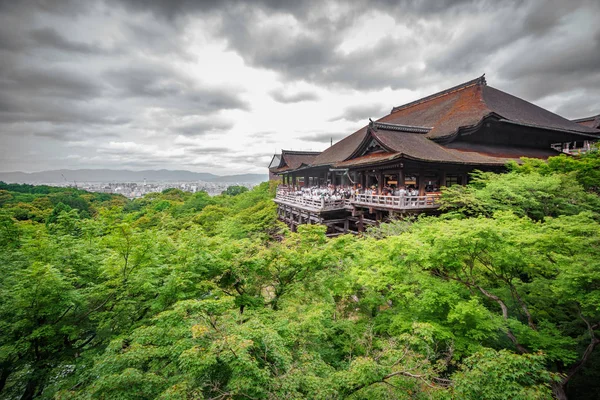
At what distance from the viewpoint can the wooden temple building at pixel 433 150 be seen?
1476 cm

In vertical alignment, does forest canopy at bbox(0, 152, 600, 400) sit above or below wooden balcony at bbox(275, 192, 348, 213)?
below

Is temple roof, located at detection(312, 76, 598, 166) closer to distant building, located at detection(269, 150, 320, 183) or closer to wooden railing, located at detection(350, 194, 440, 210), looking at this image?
wooden railing, located at detection(350, 194, 440, 210)

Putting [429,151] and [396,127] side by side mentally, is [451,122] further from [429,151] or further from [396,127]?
[429,151]

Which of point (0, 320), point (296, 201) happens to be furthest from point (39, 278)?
point (296, 201)

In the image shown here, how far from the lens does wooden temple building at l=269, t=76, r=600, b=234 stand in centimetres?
1476

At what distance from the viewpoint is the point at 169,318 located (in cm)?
538

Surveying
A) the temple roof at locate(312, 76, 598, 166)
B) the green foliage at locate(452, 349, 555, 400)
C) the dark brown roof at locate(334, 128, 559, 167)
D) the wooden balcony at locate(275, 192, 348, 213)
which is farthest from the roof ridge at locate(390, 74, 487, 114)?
the green foliage at locate(452, 349, 555, 400)

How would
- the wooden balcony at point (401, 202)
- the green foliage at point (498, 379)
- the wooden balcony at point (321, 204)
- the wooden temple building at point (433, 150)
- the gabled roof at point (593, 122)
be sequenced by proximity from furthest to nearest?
1. the gabled roof at point (593, 122)
2. the wooden balcony at point (321, 204)
3. the wooden temple building at point (433, 150)
4. the wooden balcony at point (401, 202)
5. the green foliage at point (498, 379)

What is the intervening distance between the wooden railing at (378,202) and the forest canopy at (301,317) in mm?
3137

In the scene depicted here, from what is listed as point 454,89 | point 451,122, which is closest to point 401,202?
point 451,122

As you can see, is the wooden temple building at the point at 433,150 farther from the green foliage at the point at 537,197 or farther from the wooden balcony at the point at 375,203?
the green foliage at the point at 537,197

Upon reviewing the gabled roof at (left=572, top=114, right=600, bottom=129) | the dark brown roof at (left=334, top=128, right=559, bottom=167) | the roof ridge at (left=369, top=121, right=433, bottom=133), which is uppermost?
the gabled roof at (left=572, top=114, right=600, bottom=129)

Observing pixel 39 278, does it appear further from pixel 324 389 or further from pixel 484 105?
pixel 484 105

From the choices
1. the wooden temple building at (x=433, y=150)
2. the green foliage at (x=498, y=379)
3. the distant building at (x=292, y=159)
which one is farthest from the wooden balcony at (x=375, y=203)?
the distant building at (x=292, y=159)
